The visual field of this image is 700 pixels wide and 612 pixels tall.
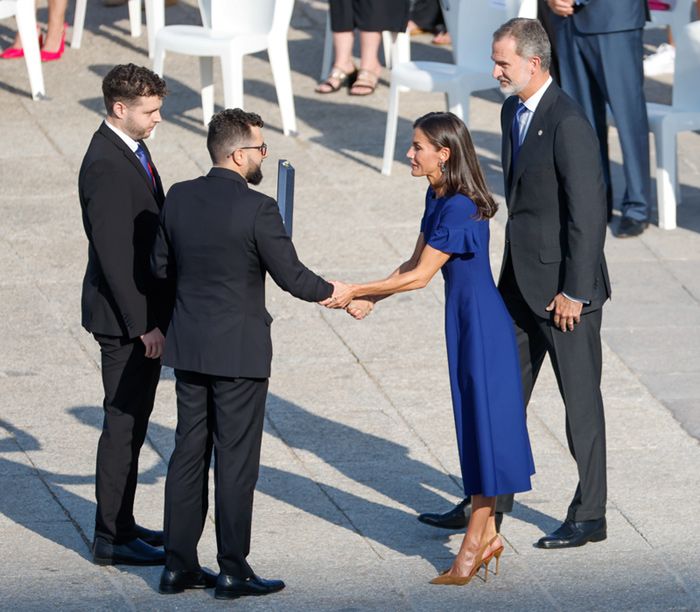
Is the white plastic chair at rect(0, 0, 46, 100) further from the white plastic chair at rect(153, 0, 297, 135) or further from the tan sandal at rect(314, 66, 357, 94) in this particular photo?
the tan sandal at rect(314, 66, 357, 94)

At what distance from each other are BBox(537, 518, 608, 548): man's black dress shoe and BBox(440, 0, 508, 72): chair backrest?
16.2 feet

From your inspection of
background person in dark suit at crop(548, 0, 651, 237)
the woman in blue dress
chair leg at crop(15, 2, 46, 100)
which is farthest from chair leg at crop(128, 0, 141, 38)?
the woman in blue dress

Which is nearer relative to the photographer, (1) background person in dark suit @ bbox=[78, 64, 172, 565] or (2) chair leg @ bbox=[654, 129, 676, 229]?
(1) background person in dark suit @ bbox=[78, 64, 172, 565]

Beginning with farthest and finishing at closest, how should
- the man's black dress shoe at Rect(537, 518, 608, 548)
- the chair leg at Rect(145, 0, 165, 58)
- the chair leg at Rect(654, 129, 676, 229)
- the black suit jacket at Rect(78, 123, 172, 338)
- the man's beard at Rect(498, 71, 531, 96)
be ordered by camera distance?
the chair leg at Rect(145, 0, 165, 58), the chair leg at Rect(654, 129, 676, 229), the man's black dress shoe at Rect(537, 518, 608, 548), the man's beard at Rect(498, 71, 531, 96), the black suit jacket at Rect(78, 123, 172, 338)

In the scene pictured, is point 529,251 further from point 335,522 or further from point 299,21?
point 299,21

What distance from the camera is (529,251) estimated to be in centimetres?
594

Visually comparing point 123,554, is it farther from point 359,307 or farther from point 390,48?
point 390,48

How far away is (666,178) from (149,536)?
4.67 metres

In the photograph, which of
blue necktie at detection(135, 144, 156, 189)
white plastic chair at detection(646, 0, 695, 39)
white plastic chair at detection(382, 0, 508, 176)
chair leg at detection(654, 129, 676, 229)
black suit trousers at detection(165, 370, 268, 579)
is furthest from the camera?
white plastic chair at detection(646, 0, 695, 39)

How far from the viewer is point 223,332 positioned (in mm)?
5258

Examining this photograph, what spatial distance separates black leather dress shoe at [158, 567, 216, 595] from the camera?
18.0 feet

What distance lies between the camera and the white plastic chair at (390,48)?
37.2ft

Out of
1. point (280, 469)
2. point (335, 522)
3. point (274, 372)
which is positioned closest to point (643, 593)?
point (335, 522)

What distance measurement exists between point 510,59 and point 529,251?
0.68 m
